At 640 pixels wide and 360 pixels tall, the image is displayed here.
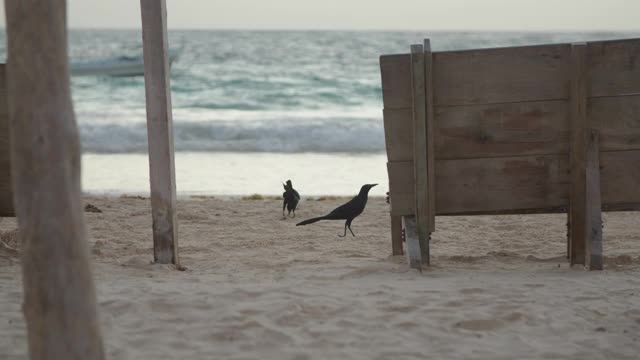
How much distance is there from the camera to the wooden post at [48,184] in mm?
2717

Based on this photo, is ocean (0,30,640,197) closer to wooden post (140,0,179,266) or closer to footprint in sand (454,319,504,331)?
wooden post (140,0,179,266)

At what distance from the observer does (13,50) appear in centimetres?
273

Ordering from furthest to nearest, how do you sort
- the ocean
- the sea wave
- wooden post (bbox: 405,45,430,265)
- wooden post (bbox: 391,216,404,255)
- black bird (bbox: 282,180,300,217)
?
the sea wave → the ocean → black bird (bbox: 282,180,300,217) → wooden post (bbox: 391,216,404,255) → wooden post (bbox: 405,45,430,265)

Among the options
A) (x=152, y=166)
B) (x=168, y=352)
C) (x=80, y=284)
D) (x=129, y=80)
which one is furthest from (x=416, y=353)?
(x=129, y=80)

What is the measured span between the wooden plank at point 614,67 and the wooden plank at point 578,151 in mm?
84

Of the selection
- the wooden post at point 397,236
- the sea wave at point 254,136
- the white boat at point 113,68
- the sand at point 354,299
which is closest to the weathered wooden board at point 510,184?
the wooden post at point 397,236

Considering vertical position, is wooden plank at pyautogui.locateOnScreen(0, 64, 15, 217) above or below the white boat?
below

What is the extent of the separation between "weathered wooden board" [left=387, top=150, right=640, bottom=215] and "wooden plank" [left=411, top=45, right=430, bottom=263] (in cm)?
12

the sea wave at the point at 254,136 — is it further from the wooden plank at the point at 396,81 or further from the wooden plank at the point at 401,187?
the wooden plank at the point at 396,81

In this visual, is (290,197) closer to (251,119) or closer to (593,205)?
(593,205)

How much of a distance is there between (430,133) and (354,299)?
133 centimetres

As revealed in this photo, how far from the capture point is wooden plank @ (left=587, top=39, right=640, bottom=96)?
5305mm

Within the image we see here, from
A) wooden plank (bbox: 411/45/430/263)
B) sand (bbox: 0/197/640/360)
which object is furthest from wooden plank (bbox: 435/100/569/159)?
sand (bbox: 0/197/640/360)

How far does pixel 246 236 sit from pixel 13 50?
170 inches
